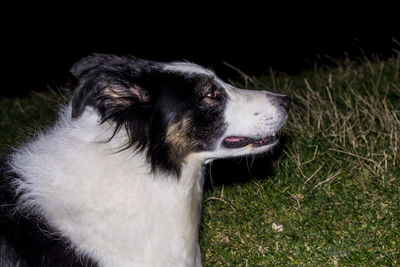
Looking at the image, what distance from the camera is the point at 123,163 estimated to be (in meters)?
3.48

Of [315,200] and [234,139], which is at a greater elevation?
[234,139]

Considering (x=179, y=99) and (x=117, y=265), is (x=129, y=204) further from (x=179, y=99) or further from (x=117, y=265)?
(x=179, y=99)

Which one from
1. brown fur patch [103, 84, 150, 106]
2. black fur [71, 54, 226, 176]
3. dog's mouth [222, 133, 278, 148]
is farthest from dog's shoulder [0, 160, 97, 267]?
dog's mouth [222, 133, 278, 148]

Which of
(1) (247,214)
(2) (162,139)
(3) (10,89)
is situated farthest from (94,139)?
(3) (10,89)

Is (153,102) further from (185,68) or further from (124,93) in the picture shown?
(185,68)

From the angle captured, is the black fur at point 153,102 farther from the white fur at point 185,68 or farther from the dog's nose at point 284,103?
the dog's nose at point 284,103

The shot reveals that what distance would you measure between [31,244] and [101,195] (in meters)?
0.51

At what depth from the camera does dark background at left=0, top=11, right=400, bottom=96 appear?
15117 millimetres

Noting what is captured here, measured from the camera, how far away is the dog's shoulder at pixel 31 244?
330 cm

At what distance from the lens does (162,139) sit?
3561 millimetres

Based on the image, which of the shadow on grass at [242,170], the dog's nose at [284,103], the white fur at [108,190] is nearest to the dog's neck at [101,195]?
the white fur at [108,190]

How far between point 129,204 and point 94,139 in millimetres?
481

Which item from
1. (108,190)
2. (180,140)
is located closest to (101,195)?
(108,190)

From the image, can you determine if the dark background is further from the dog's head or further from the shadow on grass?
the dog's head
